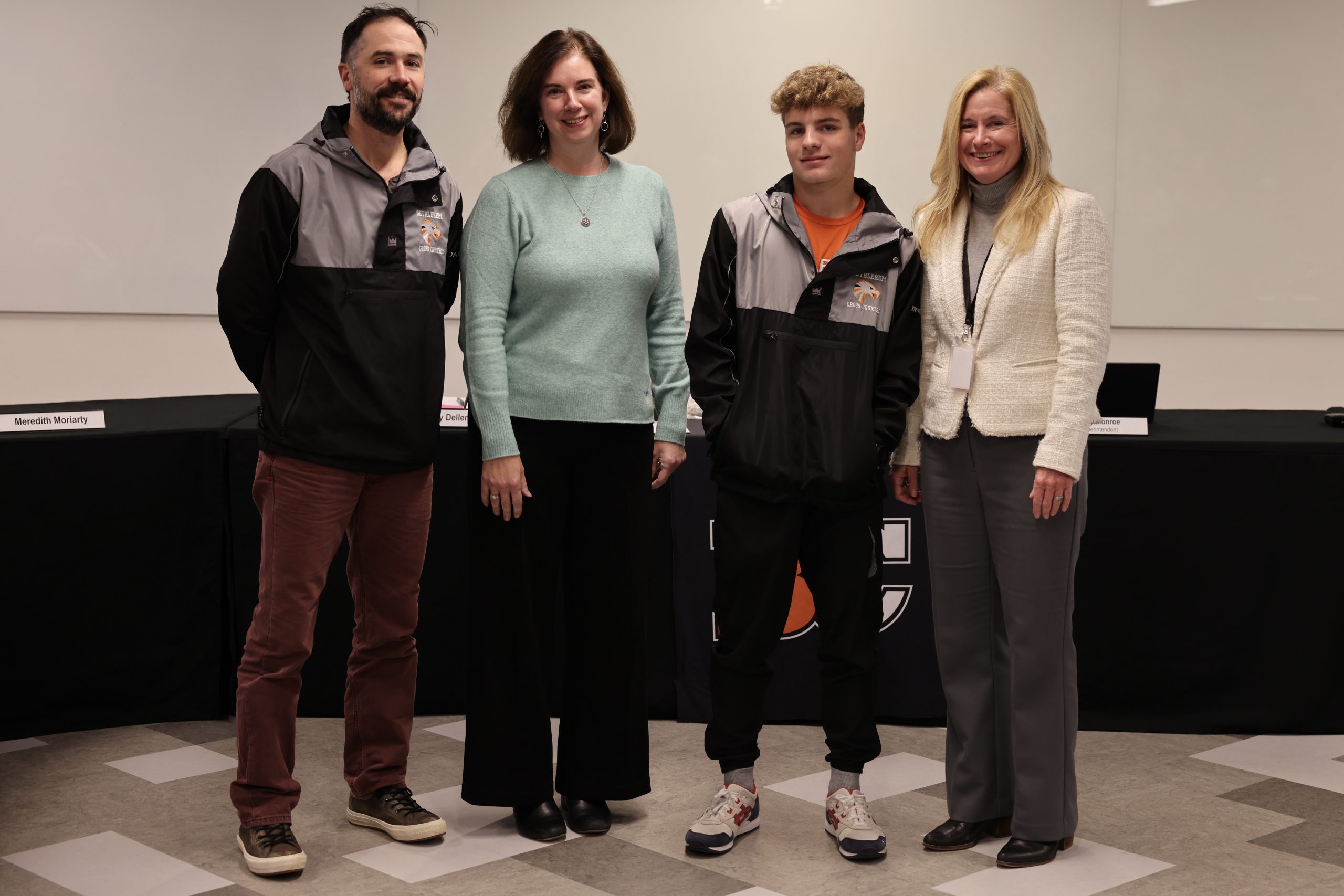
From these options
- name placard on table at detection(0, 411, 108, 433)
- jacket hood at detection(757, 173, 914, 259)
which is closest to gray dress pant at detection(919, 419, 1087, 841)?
jacket hood at detection(757, 173, 914, 259)

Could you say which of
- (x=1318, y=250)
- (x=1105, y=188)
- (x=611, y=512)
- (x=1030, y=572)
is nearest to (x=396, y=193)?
(x=611, y=512)

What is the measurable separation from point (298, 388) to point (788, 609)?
99 cm

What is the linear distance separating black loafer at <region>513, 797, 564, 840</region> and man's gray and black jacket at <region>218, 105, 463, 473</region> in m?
0.73

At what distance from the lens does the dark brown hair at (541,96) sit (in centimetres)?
225

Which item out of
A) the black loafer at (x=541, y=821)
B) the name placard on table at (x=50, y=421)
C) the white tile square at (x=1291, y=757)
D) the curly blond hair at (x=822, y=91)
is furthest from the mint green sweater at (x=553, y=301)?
the white tile square at (x=1291, y=757)

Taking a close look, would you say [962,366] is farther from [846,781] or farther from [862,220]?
[846,781]

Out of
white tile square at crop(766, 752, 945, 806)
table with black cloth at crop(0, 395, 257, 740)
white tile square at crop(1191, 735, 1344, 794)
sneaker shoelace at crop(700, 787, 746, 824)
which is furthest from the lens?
table with black cloth at crop(0, 395, 257, 740)

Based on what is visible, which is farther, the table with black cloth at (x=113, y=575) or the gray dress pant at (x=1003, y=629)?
the table with black cloth at (x=113, y=575)

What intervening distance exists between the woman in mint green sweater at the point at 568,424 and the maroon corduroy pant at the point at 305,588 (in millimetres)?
156

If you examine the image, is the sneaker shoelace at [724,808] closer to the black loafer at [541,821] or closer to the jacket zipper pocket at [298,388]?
the black loafer at [541,821]

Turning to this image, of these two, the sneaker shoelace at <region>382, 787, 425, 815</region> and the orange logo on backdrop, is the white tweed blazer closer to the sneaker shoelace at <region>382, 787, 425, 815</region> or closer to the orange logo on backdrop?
the orange logo on backdrop

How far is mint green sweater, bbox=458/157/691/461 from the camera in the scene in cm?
223

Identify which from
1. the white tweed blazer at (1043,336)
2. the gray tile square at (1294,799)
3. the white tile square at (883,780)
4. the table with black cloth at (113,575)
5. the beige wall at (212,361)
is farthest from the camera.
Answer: the beige wall at (212,361)

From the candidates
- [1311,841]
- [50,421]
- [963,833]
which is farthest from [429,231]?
[1311,841]
